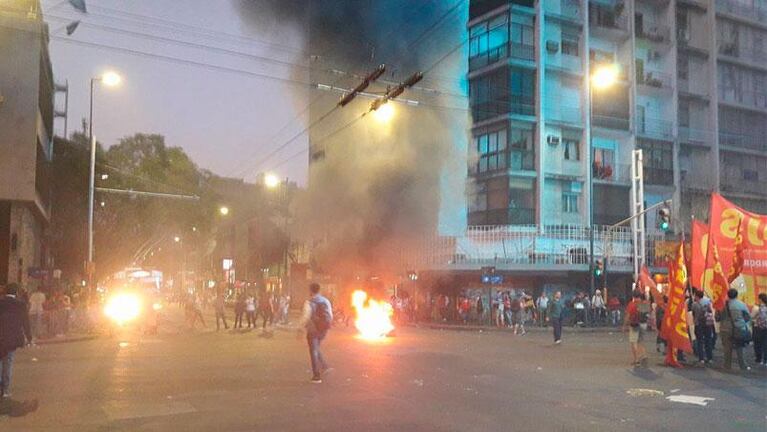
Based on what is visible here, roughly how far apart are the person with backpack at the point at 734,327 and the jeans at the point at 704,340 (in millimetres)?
559

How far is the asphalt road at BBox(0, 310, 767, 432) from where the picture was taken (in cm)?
727

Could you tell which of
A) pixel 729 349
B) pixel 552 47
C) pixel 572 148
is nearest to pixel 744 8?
pixel 552 47

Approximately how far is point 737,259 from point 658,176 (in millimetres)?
24370

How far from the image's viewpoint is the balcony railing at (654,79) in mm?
36031

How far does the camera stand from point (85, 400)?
341 inches

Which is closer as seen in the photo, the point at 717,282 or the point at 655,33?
the point at 717,282

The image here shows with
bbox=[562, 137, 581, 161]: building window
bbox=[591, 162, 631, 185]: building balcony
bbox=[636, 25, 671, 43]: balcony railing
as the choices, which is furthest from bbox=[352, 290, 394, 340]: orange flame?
bbox=[636, 25, 671, 43]: balcony railing

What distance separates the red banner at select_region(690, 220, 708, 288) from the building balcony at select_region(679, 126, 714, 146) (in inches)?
998

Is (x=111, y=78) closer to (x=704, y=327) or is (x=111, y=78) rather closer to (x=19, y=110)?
(x=19, y=110)

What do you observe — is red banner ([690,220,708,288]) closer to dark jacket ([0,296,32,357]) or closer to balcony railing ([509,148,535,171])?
dark jacket ([0,296,32,357])

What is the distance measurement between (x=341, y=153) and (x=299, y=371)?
820 inches

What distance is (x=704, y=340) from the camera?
1318 centimetres

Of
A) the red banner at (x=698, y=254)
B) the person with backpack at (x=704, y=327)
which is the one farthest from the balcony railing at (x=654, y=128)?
the person with backpack at (x=704, y=327)

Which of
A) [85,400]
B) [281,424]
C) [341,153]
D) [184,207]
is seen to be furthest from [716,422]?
[184,207]
